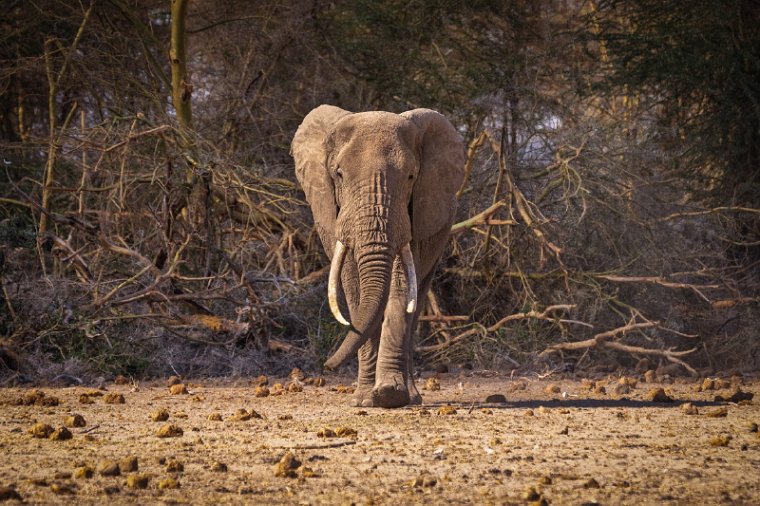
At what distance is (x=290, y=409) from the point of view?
6988mm

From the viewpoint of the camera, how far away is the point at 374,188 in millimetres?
6590

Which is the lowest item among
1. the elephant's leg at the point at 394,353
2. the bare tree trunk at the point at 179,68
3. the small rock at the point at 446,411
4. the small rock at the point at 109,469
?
the small rock at the point at 109,469

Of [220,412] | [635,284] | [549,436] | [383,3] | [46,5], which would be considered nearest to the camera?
[549,436]

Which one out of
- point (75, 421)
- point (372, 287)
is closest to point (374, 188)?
point (372, 287)

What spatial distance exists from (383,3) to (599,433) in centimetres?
806

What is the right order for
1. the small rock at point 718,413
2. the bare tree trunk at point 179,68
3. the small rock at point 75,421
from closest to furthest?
1. the small rock at point 75,421
2. the small rock at point 718,413
3. the bare tree trunk at point 179,68

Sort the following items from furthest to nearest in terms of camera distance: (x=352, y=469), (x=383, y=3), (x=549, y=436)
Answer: (x=383, y=3)
(x=549, y=436)
(x=352, y=469)

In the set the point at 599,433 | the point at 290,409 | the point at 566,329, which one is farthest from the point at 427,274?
the point at 566,329

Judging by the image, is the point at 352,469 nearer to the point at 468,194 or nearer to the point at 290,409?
the point at 290,409

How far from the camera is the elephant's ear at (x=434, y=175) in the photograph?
7133 millimetres

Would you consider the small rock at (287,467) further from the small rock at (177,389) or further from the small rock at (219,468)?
the small rock at (177,389)

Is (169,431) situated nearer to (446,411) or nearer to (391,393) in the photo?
(391,393)

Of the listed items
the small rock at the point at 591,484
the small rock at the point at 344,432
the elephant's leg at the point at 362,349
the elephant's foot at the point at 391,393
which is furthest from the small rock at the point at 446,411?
the small rock at the point at 591,484

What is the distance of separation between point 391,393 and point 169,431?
1.75 meters
